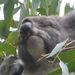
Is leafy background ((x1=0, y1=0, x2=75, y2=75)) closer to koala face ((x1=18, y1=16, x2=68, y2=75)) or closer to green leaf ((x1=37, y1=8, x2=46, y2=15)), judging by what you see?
green leaf ((x1=37, y1=8, x2=46, y2=15))

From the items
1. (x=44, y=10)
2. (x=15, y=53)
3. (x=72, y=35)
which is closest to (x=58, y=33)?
(x=72, y=35)

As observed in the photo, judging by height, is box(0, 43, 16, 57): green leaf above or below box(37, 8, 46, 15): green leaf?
below

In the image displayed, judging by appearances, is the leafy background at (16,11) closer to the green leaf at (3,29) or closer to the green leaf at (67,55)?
the green leaf at (3,29)

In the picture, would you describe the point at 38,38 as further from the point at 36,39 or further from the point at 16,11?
the point at 16,11

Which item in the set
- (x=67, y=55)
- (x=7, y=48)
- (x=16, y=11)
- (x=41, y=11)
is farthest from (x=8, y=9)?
(x=67, y=55)

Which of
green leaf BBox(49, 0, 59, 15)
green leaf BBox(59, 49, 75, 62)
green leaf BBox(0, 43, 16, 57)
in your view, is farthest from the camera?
green leaf BBox(49, 0, 59, 15)

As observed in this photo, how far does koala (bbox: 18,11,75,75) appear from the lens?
5.09ft

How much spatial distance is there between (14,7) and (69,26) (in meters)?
0.45

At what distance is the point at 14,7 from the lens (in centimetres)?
217

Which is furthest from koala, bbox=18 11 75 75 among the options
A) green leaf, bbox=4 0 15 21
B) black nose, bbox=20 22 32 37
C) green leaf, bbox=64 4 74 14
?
green leaf, bbox=64 4 74 14

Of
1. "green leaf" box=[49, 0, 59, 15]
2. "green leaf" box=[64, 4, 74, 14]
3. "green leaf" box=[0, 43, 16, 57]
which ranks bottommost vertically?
"green leaf" box=[0, 43, 16, 57]

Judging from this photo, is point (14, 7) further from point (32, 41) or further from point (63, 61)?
point (63, 61)

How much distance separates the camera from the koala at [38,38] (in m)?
1.55

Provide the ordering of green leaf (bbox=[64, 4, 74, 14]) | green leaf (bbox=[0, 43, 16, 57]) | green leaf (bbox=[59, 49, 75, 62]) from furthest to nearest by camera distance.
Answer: green leaf (bbox=[64, 4, 74, 14]), green leaf (bbox=[0, 43, 16, 57]), green leaf (bbox=[59, 49, 75, 62])
